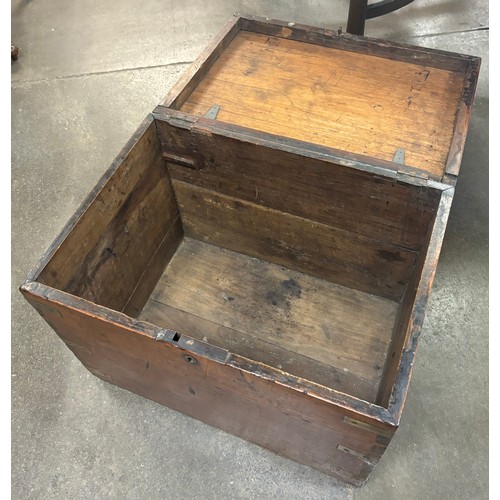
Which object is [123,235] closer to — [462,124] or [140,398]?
[140,398]

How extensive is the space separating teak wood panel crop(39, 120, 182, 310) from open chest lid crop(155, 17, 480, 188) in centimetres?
20

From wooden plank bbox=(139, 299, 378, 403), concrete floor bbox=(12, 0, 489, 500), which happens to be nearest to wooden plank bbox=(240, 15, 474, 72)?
concrete floor bbox=(12, 0, 489, 500)

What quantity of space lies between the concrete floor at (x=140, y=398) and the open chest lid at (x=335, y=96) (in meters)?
0.67

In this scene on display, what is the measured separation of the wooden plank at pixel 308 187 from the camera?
53.1 inches

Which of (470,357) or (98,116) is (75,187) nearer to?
(98,116)

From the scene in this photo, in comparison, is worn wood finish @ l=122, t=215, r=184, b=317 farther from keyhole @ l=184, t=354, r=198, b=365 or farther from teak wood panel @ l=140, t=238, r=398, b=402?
keyhole @ l=184, t=354, r=198, b=365

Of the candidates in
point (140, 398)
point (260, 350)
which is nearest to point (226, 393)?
point (260, 350)

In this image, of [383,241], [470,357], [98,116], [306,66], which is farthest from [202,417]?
[98,116]

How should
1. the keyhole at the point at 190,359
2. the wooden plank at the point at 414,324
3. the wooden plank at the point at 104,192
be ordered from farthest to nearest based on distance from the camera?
the wooden plank at the point at 104,192, the keyhole at the point at 190,359, the wooden plank at the point at 414,324

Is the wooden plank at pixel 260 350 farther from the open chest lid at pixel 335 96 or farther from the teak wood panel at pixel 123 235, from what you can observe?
the open chest lid at pixel 335 96

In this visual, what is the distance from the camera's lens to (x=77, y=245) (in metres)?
1.26

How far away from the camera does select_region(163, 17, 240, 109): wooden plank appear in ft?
4.94

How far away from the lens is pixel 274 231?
5.45 ft

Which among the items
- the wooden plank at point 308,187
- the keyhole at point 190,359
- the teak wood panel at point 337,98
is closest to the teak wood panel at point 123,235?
the wooden plank at point 308,187
